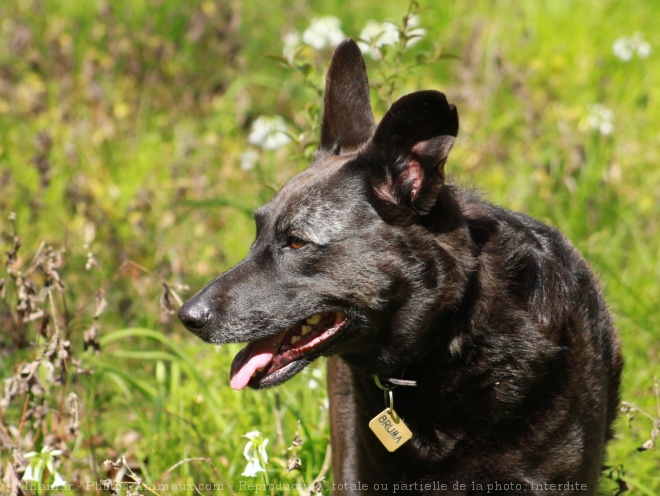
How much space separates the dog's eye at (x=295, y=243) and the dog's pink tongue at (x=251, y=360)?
13.6 inches

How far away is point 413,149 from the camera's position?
9.90ft

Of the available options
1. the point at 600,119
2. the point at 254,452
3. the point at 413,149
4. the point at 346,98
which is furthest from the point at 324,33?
the point at 254,452

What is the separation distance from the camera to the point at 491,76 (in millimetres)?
7113

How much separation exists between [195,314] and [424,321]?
0.76 metres

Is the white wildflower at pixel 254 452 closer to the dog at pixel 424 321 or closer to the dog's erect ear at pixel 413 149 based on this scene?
the dog at pixel 424 321

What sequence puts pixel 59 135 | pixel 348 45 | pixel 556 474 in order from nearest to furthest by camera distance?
pixel 556 474 → pixel 348 45 → pixel 59 135

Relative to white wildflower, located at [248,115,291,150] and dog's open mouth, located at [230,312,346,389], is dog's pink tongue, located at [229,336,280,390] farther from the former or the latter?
white wildflower, located at [248,115,291,150]

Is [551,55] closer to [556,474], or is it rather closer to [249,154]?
[249,154]

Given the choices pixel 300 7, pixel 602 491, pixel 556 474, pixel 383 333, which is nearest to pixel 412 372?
pixel 383 333

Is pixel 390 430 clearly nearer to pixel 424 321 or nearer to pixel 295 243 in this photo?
pixel 424 321

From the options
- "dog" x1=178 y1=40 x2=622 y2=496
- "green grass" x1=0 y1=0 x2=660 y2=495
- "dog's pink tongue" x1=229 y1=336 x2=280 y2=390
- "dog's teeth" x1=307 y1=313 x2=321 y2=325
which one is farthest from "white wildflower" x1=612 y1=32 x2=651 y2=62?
"dog's pink tongue" x1=229 y1=336 x2=280 y2=390

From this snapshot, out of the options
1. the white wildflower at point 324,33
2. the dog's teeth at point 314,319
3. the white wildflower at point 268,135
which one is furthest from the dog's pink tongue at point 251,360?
the white wildflower at point 324,33

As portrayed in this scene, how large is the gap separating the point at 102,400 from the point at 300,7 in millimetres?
4660

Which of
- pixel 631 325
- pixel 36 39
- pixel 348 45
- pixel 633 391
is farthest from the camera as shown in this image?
pixel 36 39
